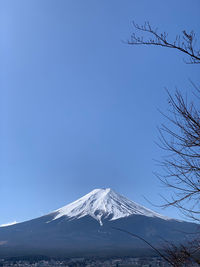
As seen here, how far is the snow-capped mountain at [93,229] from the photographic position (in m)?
99.3

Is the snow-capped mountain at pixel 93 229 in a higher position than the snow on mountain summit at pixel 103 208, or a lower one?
lower

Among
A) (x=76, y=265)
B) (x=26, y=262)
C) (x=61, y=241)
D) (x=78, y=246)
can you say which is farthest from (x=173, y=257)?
(x=61, y=241)

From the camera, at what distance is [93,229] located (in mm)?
126500

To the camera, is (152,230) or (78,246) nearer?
(78,246)

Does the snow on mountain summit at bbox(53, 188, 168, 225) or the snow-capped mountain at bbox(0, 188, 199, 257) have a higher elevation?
the snow on mountain summit at bbox(53, 188, 168, 225)

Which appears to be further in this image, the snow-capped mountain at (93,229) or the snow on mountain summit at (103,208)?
the snow on mountain summit at (103,208)

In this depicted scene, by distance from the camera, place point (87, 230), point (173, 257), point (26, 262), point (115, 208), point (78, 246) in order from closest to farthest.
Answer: point (173, 257) < point (26, 262) < point (78, 246) < point (87, 230) < point (115, 208)

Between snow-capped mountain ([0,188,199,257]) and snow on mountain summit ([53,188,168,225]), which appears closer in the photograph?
snow-capped mountain ([0,188,199,257])

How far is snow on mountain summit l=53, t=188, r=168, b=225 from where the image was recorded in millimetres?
147788

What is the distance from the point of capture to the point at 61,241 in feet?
343

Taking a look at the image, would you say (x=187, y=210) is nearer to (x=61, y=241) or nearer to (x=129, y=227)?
(x=61, y=241)

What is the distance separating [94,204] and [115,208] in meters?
12.9

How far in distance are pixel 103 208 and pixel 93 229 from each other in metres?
30.7

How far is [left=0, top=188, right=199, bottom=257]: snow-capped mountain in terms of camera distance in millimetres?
99312
